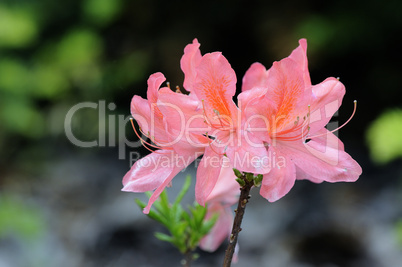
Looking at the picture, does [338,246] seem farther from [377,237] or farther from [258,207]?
[258,207]

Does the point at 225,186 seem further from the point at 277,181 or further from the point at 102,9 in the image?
→ the point at 102,9

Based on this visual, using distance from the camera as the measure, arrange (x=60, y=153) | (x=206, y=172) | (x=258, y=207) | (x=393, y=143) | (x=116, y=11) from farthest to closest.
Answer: (x=60, y=153)
(x=116, y=11)
(x=258, y=207)
(x=393, y=143)
(x=206, y=172)

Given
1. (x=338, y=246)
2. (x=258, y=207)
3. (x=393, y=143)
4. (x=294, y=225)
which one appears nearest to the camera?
(x=393, y=143)

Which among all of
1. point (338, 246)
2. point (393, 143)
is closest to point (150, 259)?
point (338, 246)

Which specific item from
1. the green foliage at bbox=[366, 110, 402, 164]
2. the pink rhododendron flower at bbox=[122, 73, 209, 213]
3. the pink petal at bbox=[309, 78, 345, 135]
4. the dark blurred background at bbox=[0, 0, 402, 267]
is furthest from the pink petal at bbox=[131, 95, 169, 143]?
the dark blurred background at bbox=[0, 0, 402, 267]

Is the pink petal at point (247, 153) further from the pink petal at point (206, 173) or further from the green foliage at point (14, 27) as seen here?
the green foliage at point (14, 27)
